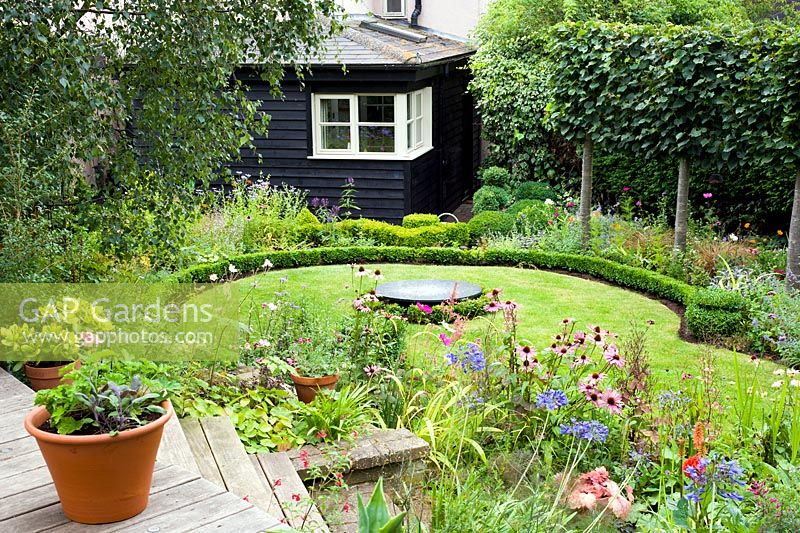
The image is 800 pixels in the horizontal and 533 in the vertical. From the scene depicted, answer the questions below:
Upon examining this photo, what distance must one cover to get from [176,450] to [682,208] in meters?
7.65

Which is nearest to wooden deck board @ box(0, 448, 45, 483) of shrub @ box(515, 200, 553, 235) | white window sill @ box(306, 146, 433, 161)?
shrub @ box(515, 200, 553, 235)

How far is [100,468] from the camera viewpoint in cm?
291

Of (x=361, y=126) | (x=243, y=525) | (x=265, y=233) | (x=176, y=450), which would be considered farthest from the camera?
(x=361, y=126)

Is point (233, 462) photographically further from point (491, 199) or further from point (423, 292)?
point (491, 199)

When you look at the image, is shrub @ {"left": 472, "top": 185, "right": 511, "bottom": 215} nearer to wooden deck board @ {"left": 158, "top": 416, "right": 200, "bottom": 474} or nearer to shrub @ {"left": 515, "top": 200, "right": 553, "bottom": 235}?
shrub @ {"left": 515, "top": 200, "right": 553, "bottom": 235}

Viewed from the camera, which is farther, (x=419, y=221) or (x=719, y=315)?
(x=419, y=221)

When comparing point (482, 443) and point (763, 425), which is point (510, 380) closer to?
point (482, 443)

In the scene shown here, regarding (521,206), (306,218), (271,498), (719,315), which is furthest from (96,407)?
(521,206)

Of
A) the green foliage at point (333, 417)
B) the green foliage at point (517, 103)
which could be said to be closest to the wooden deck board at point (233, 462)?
the green foliage at point (333, 417)

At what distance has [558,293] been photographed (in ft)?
32.3

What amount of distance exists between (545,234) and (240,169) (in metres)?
4.90

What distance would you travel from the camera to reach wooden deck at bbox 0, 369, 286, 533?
297cm

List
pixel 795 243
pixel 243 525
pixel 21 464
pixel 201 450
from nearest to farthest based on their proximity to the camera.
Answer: pixel 243 525 → pixel 21 464 → pixel 201 450 → pixel 795 243

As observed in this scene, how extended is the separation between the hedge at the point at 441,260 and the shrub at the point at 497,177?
11.3 ft
